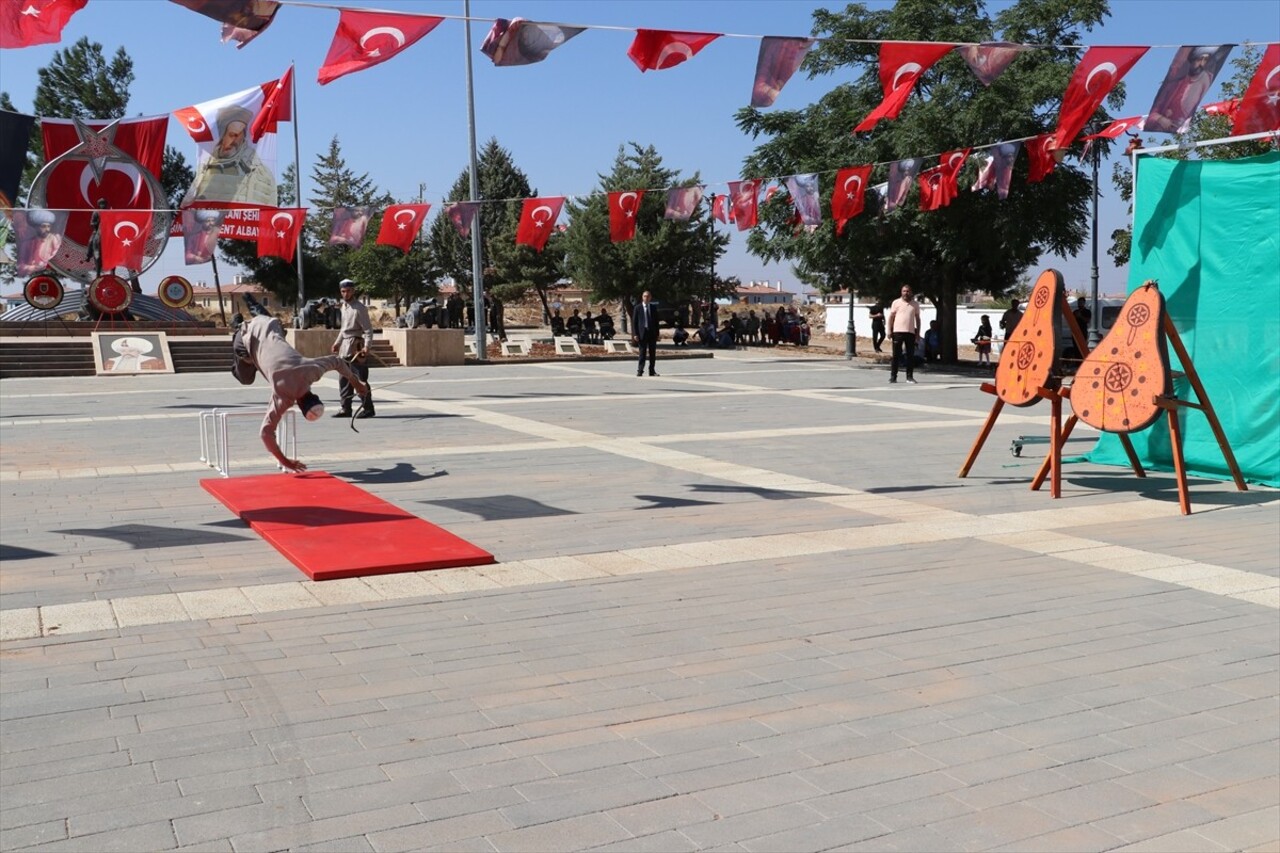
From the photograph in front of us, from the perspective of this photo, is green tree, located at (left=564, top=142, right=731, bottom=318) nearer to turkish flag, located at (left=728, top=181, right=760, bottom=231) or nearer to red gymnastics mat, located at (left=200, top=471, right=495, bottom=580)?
turkish flag, located at (left=728, top=181, right=760, bottom=231)

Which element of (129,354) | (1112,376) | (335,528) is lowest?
(335,528)

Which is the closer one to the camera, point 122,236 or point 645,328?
point 645,328

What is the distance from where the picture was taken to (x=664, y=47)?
1097cm

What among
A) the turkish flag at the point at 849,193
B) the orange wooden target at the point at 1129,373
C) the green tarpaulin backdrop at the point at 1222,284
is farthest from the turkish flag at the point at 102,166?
the orange wooden target at the point at 1129,373

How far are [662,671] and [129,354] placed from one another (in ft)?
80.4

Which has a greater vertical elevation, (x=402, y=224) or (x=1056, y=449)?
(x=402, y=224)

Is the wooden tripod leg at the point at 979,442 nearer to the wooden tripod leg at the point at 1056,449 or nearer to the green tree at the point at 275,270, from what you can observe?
the wooden tripod leg at the point at 1056,449

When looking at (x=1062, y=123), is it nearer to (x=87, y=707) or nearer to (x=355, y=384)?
(x=355, y=384)

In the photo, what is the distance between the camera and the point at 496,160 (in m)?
79.6

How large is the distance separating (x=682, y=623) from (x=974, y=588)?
5.71ft

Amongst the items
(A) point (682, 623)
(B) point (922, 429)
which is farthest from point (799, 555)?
(B) point (922, 429)

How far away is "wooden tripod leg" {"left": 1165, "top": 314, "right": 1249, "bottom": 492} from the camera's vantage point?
9125 mm

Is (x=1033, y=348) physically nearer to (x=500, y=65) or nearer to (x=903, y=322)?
(x=500, y=65)

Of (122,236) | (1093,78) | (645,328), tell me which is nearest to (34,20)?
(1093,78)
